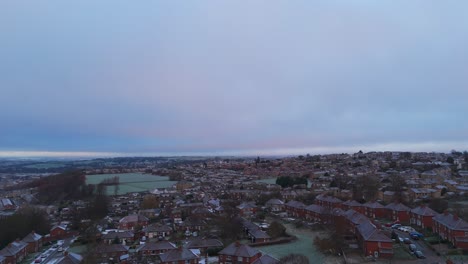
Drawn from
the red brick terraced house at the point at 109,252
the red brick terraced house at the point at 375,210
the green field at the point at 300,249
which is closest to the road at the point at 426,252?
the green field at the point at 300,249

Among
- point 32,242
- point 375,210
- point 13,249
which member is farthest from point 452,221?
point 32,242

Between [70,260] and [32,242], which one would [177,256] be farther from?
[32,242]

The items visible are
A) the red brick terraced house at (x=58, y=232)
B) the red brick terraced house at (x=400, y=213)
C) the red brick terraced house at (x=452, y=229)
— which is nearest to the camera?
the red brick terraced house at (x=452, y=229)

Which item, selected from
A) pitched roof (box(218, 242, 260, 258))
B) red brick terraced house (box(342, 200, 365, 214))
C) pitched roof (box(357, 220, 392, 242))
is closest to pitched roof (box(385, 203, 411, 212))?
red brick terraced house (box(342, 200, 365, 214))

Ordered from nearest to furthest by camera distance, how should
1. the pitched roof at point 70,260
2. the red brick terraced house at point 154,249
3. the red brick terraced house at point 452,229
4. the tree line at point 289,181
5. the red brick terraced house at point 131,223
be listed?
the pitched roof at point 70,260
the red brick terraced house at point 452,229
the red brick terraced house at point 154,249
the red brick terraced house at point 131,223
the tree line at point 289,181

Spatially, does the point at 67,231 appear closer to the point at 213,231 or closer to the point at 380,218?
the point at 213,231

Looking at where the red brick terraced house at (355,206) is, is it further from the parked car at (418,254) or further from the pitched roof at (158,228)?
the pitched roof at (158,228)
